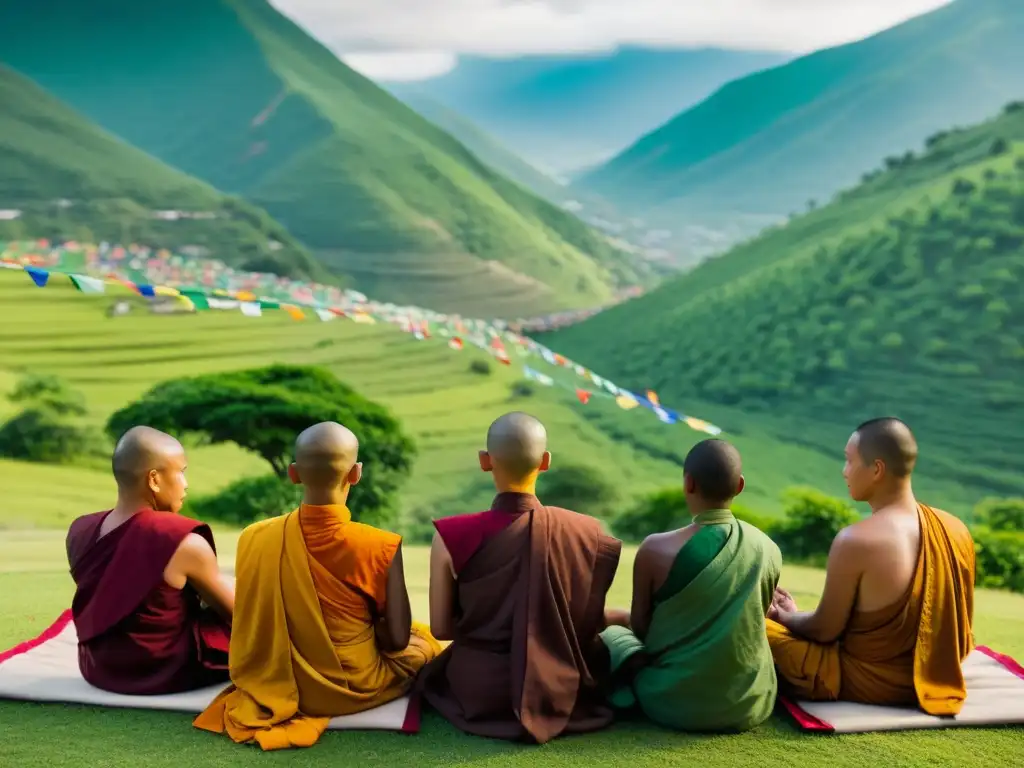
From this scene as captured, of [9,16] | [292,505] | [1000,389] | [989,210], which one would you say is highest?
[9,16]

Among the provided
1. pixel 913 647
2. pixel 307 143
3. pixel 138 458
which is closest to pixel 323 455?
pixel 138 458

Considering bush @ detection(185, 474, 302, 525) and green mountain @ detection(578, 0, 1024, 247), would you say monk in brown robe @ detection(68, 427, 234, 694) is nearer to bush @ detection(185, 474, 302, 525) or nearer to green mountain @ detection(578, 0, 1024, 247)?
bush @ detection(185, 474, 302, 525)

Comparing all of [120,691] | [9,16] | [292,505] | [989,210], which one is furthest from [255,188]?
[120,691]

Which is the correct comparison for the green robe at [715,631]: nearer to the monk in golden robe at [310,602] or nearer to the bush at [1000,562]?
the monk in golden robe at [310,602]

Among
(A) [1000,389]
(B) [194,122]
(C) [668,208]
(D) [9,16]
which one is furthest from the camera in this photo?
(C) [668,208]

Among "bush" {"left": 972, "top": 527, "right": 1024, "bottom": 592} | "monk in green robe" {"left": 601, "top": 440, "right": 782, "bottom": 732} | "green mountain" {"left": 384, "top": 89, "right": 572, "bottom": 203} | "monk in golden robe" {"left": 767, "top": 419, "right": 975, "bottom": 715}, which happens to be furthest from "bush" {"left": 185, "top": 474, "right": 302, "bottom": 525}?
"green mountain" {"left": 384, "top": 89, "right": 572, "bottom": 203}

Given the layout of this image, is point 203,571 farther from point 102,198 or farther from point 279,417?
point 102,198

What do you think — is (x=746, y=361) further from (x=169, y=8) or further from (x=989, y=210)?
(x=169, y=8)
